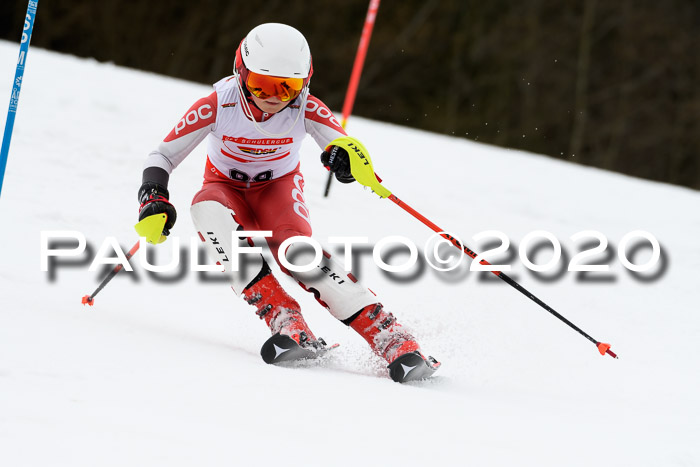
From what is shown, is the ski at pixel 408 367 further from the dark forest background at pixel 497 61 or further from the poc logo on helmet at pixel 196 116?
the dark forest background at pixel 497 61

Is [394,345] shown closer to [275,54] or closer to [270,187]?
[270,187]

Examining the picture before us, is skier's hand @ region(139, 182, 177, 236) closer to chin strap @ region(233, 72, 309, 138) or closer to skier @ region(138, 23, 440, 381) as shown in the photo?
skier @ region(138, 23, 440, 381)

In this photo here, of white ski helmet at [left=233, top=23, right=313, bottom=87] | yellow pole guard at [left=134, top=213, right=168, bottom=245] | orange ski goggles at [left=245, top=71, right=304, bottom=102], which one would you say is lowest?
yellow pole guard at [left=134, top=213, right=168, bottom=245]

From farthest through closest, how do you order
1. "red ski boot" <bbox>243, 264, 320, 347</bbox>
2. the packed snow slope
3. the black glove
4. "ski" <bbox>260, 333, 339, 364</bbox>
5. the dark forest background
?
the dark forest background, the black glove, "red ski boot" <bbox>243, 264, 320, 347</bbox>, "ski" <bbox>260, 333, 339, 364</bbox>, the packed snow slope

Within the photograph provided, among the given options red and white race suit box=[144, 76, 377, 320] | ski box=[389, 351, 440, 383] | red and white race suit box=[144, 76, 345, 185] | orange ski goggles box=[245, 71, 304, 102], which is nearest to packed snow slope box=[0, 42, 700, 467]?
ski box=[389, 351, 440, 383]

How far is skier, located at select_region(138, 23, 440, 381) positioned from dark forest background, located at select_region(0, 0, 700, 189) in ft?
50.1

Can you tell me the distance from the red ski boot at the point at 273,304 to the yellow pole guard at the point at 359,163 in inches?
21.3

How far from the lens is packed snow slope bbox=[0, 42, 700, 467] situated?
213 cm

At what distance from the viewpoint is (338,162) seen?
3299 millimetres

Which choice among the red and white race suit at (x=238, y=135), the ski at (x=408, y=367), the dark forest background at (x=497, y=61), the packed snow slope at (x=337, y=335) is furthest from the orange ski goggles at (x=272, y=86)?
the dark forest background at (x=497, y=61)

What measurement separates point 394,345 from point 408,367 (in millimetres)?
173

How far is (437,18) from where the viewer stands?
19375mm

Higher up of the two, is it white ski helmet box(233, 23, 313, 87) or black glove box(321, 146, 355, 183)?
white ski helmet box(233, 23, 313, 87)

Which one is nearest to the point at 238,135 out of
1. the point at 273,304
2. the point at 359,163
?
the point at 359,163
